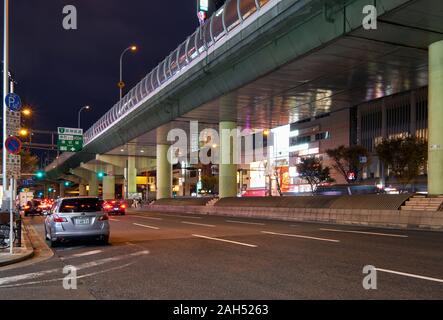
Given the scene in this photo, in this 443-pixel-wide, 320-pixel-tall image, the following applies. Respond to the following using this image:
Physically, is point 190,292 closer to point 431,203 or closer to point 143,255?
point 143,255

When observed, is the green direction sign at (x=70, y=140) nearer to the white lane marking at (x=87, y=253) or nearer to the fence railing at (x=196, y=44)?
the fence railing at (x=196, y=44)

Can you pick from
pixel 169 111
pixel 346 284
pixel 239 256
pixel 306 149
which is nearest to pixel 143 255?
pixel 239 256

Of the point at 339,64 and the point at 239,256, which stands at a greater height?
the point at 339,64

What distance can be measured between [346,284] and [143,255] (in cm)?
631

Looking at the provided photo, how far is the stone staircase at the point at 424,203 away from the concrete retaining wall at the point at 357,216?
0.54 metres

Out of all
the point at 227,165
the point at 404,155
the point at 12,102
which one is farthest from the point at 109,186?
the point at 12,102

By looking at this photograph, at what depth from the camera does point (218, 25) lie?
27.3m

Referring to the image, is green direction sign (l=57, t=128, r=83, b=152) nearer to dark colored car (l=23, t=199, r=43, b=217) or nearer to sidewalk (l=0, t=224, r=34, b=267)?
dark colored car (l=23, t=199, r=43, b=217)

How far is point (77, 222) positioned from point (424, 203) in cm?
1485

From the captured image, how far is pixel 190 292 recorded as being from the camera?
7.97m

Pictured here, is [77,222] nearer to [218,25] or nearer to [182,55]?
[218,25]

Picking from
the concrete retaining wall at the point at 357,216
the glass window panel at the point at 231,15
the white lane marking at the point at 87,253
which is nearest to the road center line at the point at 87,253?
the white lane marking at the point at 87,253

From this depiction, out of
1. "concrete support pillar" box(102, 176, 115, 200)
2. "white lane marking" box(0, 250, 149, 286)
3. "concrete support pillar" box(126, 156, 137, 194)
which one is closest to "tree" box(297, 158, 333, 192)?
"concrete support pillar" box(126, 156, 137, 194)

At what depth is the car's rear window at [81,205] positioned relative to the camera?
16.3 m
